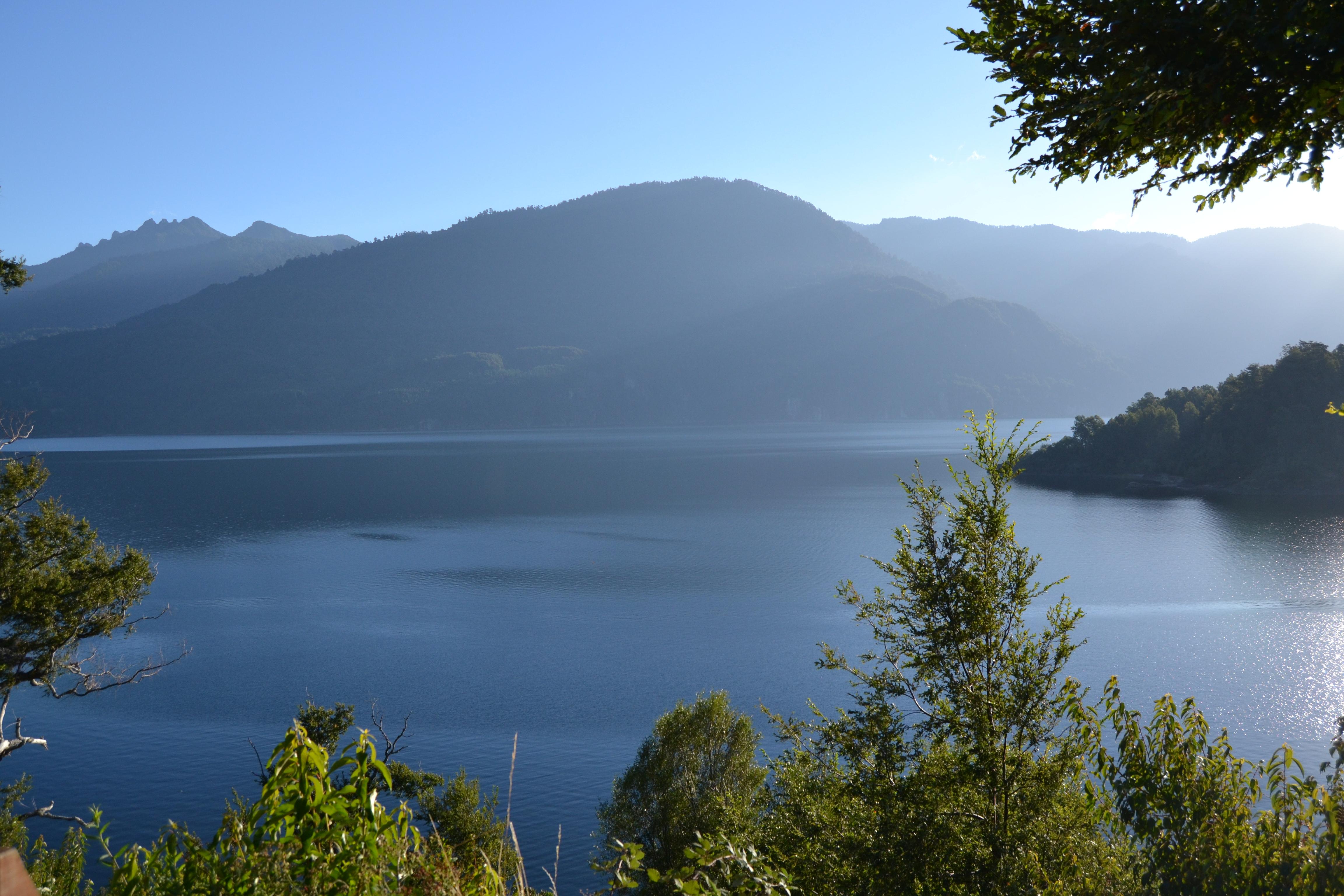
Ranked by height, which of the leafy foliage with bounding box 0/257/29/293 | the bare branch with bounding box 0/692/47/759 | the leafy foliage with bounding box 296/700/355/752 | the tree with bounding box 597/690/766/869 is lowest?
the tree with bounding box 597/690/766/869

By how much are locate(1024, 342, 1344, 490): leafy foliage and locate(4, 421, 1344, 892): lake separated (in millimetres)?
5807

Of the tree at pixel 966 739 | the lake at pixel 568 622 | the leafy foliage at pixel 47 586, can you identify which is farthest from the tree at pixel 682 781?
the leafy foliage at pixel 47 586

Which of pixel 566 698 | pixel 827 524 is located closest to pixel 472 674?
pixel 566 698

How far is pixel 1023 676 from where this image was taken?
29.0 feet

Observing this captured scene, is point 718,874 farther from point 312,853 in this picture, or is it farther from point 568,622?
point 568,622

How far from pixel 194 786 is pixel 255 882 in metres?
28.5

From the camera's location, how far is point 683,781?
21.1 meters

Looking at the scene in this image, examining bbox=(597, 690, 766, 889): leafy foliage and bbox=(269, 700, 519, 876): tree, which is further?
bbox=(597, 690, 766, 889): leafy foliage

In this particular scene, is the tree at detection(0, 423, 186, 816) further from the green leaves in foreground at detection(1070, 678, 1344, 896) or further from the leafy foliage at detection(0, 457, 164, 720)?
the green leaves in foreground at detection(1070, 678, 1344, 896)

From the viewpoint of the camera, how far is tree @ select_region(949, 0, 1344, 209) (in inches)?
173

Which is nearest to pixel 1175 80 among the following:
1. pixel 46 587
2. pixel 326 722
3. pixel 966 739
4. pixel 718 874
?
pixel 718 874

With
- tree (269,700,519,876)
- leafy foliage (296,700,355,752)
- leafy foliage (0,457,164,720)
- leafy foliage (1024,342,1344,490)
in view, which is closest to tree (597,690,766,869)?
tree (269,700,519,876)

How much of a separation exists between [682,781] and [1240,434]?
91.4 metres

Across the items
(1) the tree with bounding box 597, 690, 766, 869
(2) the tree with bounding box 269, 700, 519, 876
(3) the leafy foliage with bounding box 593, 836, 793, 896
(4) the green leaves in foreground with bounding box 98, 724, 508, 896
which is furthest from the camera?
(1) the tree with bounding box 597, 690, 766, 869
